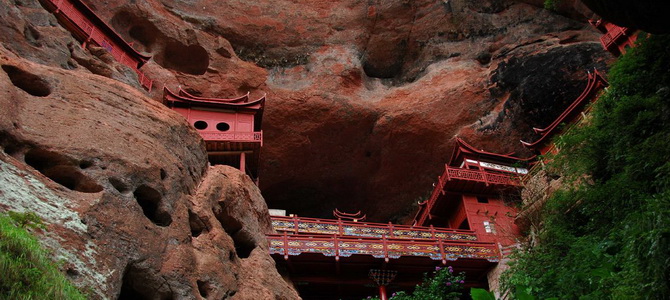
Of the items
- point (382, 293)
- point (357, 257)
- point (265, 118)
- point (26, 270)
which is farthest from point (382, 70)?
point (26, 270)

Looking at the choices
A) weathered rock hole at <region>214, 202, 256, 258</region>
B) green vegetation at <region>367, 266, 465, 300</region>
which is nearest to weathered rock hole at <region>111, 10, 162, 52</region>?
weathered rock hole at <region>214, 202, 256, 258</region>

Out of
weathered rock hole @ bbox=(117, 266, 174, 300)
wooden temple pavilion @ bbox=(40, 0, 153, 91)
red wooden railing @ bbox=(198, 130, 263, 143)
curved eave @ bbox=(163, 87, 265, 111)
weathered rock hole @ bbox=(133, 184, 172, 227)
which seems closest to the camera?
weathered rock hole @ bbox=(117, 266, 174, 300)

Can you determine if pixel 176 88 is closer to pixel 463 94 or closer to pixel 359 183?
pixel 359 183

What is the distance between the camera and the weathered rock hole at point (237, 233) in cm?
1234

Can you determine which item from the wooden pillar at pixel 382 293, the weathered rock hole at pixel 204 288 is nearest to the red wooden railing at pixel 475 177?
the wooden pillar at pixel 382 293

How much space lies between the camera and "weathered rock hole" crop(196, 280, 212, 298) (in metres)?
9.58

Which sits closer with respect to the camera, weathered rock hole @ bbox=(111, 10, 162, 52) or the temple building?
the temple building

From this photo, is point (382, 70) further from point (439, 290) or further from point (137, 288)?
point (137, 288)

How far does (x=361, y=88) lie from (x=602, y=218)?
60.5 feet

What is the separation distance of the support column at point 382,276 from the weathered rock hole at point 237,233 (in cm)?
632

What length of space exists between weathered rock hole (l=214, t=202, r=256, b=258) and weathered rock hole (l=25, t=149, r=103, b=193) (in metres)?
3.37

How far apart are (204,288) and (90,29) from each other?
1564 cm

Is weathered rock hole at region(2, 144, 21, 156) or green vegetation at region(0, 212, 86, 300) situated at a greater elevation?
weathered rock hole at region(2, 144, 21, 156)

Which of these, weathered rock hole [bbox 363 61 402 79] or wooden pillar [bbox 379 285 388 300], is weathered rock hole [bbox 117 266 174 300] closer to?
wooden pillar [bbox 379 285 388 300]
